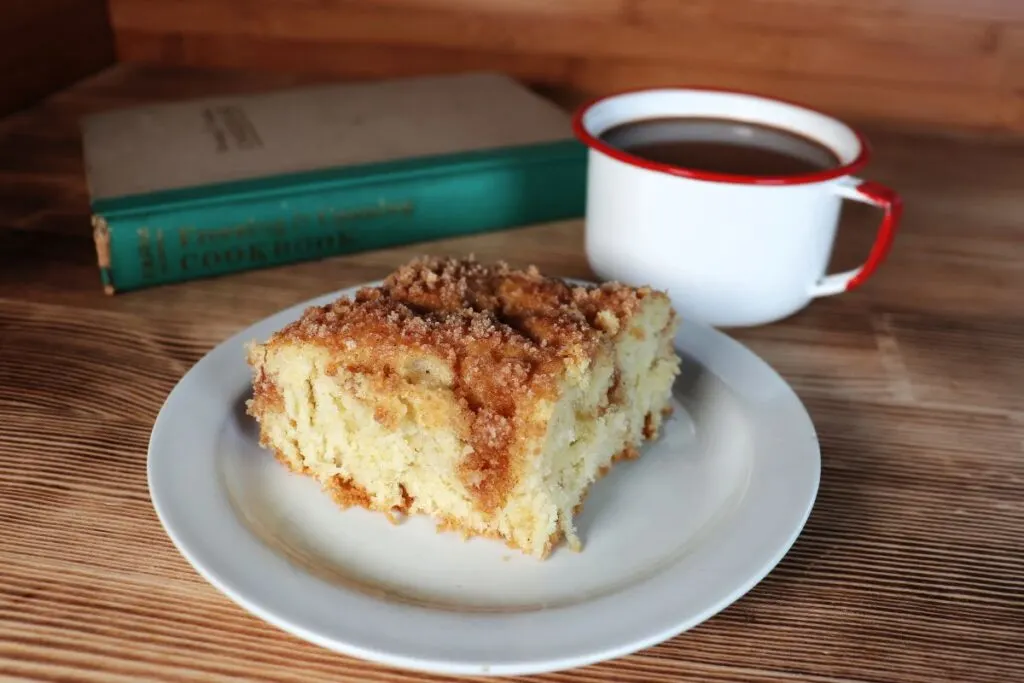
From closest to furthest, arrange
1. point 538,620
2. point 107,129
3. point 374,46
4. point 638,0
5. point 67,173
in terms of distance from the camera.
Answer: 1. point 538,620
2. point 107,129
3. point 67,173
4. point 638,0
5. point 374,46

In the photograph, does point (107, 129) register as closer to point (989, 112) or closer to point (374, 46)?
point (374, 46)

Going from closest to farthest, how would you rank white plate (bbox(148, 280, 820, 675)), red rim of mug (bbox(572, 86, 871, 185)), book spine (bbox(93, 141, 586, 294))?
1. white plate (bbox(148, 280, 820, 675))
2. red rim of mug (bbox(572, 86, 871, 185))
3. book spine (bbox(93, 141, 586, 294))

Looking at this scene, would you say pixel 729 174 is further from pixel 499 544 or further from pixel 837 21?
pixel 837 21

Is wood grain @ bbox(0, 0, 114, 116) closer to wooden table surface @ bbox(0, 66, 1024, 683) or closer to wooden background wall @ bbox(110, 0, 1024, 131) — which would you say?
wooden background wall @ bbox(110, 0, 1024, 131)

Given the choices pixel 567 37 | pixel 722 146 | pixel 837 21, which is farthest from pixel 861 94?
pixel 722 146

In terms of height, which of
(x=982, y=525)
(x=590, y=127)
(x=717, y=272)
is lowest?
(x=982, y=525)

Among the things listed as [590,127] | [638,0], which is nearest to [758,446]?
[590,127]

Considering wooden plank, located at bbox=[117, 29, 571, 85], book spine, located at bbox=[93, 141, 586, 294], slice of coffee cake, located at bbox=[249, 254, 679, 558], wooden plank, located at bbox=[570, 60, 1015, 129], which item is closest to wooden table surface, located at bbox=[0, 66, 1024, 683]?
book spine, located at bbox=[93, 141, 586, 294]
